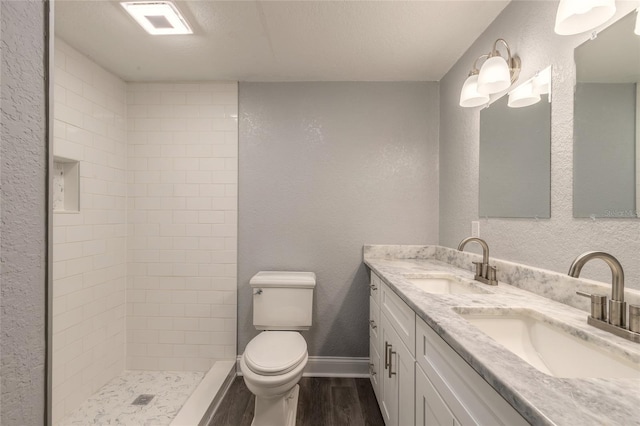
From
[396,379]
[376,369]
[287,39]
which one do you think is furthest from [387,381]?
[287,39]

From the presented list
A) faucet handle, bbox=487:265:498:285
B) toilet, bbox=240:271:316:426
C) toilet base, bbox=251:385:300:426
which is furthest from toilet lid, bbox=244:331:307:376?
faucet handle, bbox=487:265:498:285

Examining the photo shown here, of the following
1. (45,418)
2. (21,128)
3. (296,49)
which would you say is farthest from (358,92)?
(45,418)

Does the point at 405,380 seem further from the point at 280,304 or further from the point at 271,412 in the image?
the point at 280,304

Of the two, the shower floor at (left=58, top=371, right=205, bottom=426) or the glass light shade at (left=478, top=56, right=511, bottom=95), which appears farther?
the shower floor at (left=58, top=371, right=205, bottom=426)

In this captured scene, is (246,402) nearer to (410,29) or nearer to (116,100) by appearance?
(116,100)

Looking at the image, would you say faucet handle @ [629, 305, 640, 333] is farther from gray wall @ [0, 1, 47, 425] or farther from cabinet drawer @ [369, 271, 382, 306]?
gray wall @ [0, 1, 47, 425]

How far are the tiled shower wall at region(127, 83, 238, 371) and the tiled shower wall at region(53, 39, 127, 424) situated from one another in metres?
0.15

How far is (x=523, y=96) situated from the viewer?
1.37 meters

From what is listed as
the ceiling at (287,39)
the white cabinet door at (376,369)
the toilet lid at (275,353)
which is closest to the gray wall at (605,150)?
the ceiling at (287,39)

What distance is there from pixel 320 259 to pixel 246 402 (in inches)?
42.5

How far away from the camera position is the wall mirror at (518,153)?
1.25m

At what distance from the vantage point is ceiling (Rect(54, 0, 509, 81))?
152cm

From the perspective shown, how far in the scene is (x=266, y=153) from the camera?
90.9 inches

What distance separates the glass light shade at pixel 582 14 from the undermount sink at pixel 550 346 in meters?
0.97
